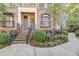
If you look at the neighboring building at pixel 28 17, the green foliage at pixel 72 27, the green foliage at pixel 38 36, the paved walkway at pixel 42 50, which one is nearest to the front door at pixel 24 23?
the neighboring building at pixel 28 17

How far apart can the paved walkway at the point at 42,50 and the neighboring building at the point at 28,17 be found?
265 millimetres

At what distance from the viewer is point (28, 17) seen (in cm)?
404

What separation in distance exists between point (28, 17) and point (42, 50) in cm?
50

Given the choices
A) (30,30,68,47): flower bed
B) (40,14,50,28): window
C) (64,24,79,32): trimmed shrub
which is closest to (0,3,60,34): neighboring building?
(40,14,50,28): window

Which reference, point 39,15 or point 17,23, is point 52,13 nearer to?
point 39,15

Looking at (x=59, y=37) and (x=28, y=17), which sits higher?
(x=28, y=17)

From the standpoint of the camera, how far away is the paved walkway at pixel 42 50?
4008 millimetres

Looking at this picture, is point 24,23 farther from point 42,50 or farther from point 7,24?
point 42,50

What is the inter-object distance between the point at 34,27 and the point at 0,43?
0.52 meters

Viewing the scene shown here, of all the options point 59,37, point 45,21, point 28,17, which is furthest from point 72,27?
point 28,17

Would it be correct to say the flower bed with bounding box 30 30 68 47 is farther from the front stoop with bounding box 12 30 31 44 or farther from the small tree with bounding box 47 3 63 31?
the small tree with bounding box 47 3 63 31

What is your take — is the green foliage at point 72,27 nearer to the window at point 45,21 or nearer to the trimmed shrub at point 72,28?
the trimmed shrub at point 72,28

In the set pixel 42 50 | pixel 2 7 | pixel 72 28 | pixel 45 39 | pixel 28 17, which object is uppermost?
pixel 2 7

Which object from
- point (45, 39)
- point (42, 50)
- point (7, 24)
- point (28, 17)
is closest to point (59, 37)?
point (45, 39)
